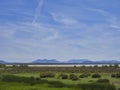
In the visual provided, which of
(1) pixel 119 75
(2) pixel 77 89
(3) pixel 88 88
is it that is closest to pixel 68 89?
(2) pixel 77 89

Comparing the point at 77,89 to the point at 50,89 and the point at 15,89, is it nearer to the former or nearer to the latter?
the point at 50,89

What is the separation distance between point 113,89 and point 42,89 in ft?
27.2

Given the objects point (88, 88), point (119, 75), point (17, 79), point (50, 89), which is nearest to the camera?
point (50, 89)

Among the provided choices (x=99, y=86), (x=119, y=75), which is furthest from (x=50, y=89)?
(x=119, y=75)

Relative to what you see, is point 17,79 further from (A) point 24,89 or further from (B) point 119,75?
(B) point 119,75

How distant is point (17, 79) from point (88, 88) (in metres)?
15.3

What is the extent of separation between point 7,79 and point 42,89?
1585 centimetres

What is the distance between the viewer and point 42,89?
36.0 m

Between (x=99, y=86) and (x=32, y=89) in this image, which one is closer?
(x=32, y=89)

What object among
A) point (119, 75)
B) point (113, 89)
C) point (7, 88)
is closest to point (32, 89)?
point (7, 88)

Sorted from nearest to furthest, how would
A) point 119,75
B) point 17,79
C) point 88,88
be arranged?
point 88,88 → point 17,79 → point 119,75

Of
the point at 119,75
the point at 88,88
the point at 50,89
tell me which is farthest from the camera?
the point at 119,75

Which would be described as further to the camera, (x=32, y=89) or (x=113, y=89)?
(x=113, y=89)

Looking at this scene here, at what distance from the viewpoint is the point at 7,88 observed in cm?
3703
